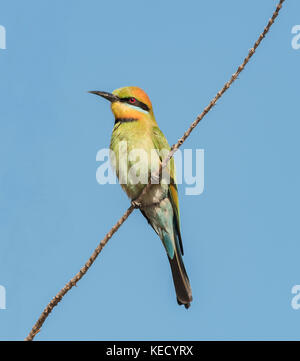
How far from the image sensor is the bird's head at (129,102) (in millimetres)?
3270

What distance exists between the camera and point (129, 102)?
329 centimetres

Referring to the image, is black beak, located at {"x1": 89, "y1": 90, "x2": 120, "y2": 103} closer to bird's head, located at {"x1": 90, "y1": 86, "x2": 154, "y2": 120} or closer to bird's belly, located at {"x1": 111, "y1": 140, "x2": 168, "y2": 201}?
bird's head, located at {"x1": 90, "y1": 86, "x2": 154, "y2": 120}

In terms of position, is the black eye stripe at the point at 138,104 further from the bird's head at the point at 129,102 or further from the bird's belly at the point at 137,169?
the bird's belly at the point at 137,169

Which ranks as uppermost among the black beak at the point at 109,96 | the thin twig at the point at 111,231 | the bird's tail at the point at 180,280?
the black beak at the point at 109,96

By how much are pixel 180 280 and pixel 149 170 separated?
608mm

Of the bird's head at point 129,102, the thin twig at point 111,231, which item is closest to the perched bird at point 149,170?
the bird's head at point 129,102

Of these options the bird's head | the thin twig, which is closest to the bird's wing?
the bird's head

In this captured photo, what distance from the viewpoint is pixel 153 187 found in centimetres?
308

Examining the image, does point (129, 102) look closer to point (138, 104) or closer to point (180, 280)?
point (138, 104)

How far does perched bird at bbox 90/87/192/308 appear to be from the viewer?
3062 mm

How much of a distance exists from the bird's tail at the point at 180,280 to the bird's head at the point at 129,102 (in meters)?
0.78

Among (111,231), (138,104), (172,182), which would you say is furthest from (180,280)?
(111,231)

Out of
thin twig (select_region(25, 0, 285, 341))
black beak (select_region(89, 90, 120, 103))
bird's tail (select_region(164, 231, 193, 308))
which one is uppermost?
black beak (select_region(89, 90, 120, 103))
